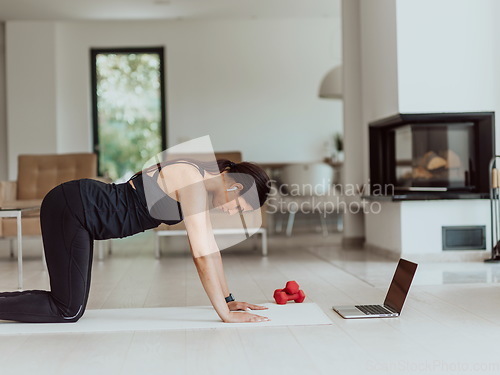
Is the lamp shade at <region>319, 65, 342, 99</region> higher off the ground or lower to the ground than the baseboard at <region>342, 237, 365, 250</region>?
higher

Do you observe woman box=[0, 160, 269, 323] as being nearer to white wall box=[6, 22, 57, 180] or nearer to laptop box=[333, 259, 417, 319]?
laptop box=[333, 259, 417, 319]

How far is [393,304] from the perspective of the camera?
3086 mm

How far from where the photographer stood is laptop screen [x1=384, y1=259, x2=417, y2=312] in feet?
9.73

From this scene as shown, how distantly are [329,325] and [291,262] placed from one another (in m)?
2.48

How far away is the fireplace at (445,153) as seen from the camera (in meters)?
5.09

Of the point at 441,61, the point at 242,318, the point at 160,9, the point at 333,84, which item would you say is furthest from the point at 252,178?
the point at 160,9

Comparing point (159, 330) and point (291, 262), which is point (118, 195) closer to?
point (159, 330)

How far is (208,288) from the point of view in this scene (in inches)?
104

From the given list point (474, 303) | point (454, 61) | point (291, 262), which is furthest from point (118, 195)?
point (454, 61)

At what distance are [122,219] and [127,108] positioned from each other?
7395 mm

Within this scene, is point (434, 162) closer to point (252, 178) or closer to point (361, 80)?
point (361, 80)

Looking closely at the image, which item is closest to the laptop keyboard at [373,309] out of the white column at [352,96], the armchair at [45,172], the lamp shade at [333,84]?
the white column at [352,96]

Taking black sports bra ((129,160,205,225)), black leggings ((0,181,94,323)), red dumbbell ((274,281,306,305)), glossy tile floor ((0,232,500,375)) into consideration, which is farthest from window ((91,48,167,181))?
black sports bra ((129,160,205,225))

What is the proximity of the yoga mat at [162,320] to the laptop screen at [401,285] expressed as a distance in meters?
0.32
